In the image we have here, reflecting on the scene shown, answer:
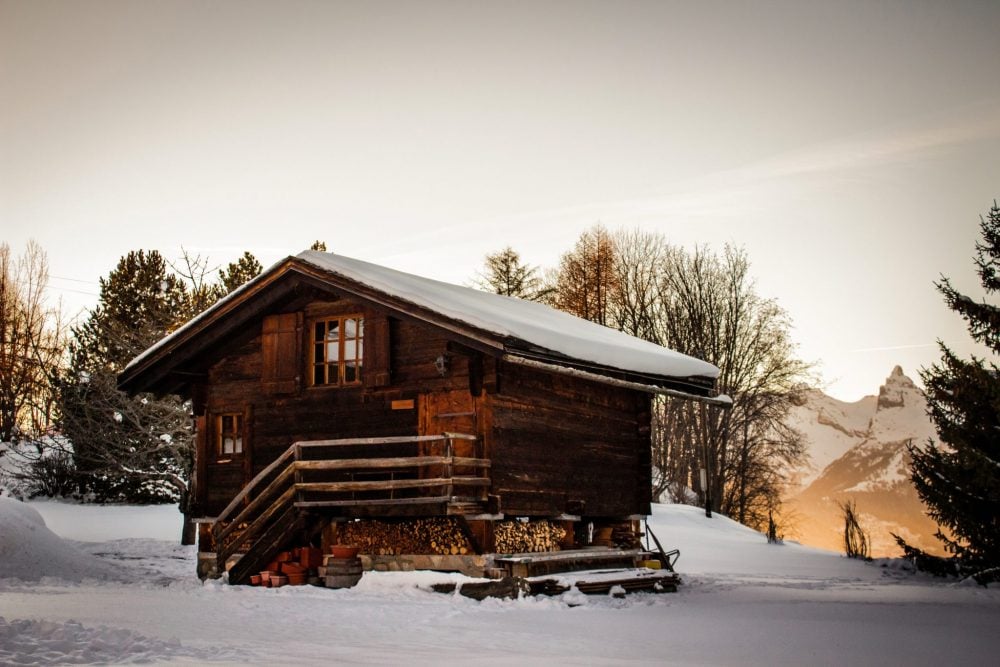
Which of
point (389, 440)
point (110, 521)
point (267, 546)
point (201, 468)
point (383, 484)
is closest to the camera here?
point (383, 484)

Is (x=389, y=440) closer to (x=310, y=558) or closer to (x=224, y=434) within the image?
(x=310, y=558)

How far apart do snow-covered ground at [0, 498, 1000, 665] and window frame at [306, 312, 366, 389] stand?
13.1ft

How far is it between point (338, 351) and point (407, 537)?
12.9ft

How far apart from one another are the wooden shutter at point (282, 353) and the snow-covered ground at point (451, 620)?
161 inches

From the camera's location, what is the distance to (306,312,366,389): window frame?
1842cm

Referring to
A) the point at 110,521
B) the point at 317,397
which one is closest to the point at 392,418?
the point at 317,397

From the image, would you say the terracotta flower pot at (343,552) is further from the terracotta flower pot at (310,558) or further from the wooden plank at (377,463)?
the wooden plank at (377,463)

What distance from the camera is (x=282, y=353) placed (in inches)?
749

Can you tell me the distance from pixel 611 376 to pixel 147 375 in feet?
31.8

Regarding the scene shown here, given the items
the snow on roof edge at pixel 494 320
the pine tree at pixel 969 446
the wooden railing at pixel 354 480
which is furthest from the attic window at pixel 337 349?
the pine tree at pixel 969 446

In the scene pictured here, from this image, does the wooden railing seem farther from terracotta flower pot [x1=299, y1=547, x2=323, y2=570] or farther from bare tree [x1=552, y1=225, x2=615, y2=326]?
bare tree [x1=552, y1=225, x2=615, y2=326]

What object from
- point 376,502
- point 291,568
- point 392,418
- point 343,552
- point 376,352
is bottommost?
point 291,568

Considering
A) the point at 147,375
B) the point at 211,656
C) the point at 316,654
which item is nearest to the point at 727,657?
the point at 316,654

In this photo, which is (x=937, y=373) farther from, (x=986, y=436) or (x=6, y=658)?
(x=6, y=658)
